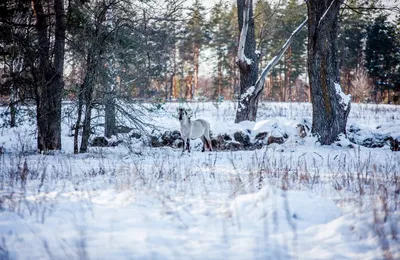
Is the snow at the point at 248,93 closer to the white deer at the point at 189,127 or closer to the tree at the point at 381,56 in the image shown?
the white deer at the point at 189,127

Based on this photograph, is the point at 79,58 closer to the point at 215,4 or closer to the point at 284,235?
the point at 215,4

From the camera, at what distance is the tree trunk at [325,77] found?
29.8ft

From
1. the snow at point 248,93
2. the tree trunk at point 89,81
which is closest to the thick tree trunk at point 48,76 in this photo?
the tree trunk at point 89,81

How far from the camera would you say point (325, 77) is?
913cm

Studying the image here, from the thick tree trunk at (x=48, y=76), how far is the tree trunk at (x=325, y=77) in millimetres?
7532

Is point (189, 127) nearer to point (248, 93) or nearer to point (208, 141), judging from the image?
point (208, 141)

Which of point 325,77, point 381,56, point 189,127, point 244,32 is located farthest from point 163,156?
point 381,56

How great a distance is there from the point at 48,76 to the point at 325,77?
8383mm

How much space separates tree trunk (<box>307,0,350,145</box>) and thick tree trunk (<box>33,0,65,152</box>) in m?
7.53

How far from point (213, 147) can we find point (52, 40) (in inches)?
263

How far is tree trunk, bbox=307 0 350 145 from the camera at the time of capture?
9086mm

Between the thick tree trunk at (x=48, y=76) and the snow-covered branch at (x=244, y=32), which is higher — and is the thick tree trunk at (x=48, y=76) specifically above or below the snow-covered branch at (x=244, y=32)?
below

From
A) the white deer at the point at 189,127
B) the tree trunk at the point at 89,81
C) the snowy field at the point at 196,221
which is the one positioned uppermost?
the tree trunk at the point at 89,81

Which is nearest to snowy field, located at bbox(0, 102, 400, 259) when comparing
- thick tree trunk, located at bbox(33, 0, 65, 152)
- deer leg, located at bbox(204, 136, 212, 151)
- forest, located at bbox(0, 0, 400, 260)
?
forest, located at bbox(0, 0, 400, 260)
